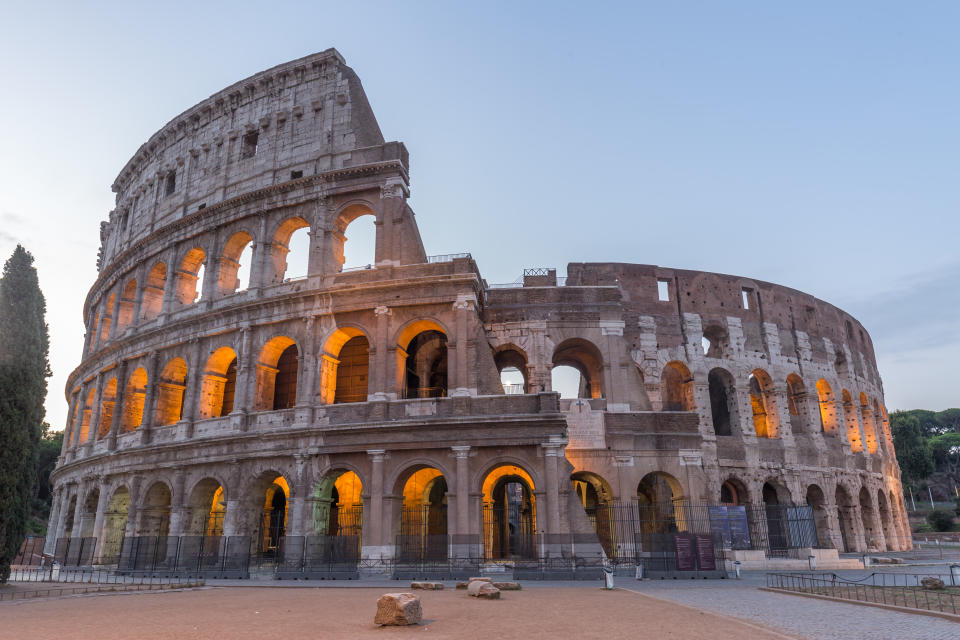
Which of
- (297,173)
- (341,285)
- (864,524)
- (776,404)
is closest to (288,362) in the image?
(341,285)

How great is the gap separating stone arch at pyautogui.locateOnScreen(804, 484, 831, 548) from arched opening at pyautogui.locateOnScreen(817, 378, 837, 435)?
11.4 feet

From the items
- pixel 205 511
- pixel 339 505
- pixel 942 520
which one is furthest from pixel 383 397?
pixel 942 520

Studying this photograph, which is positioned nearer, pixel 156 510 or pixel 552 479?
pixel 552 479

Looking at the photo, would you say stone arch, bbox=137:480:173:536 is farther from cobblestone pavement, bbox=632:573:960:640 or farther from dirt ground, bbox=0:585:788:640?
cobblestone pavement, bbox=632:573:960:640

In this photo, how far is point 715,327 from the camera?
27.6 m

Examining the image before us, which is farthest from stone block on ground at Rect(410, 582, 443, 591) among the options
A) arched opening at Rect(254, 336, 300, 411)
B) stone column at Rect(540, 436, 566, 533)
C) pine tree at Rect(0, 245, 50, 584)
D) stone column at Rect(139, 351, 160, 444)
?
stone column at Rect(139, 351, 160, 444)

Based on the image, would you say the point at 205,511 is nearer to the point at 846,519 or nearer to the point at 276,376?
the point at 276,376

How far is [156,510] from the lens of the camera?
72.1 feet

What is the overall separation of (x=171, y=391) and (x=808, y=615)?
2232 cm

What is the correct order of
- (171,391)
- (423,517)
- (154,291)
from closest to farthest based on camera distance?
(423,517)
(171,391)
(154,291)

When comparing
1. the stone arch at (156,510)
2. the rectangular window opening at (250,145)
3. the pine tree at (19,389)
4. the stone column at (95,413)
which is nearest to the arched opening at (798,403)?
the rectangular window opening at (250,145)

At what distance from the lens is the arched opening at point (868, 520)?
29078 millimetres

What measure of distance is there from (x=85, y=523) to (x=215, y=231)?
42.4ft

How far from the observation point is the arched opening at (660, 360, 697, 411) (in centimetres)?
2642
